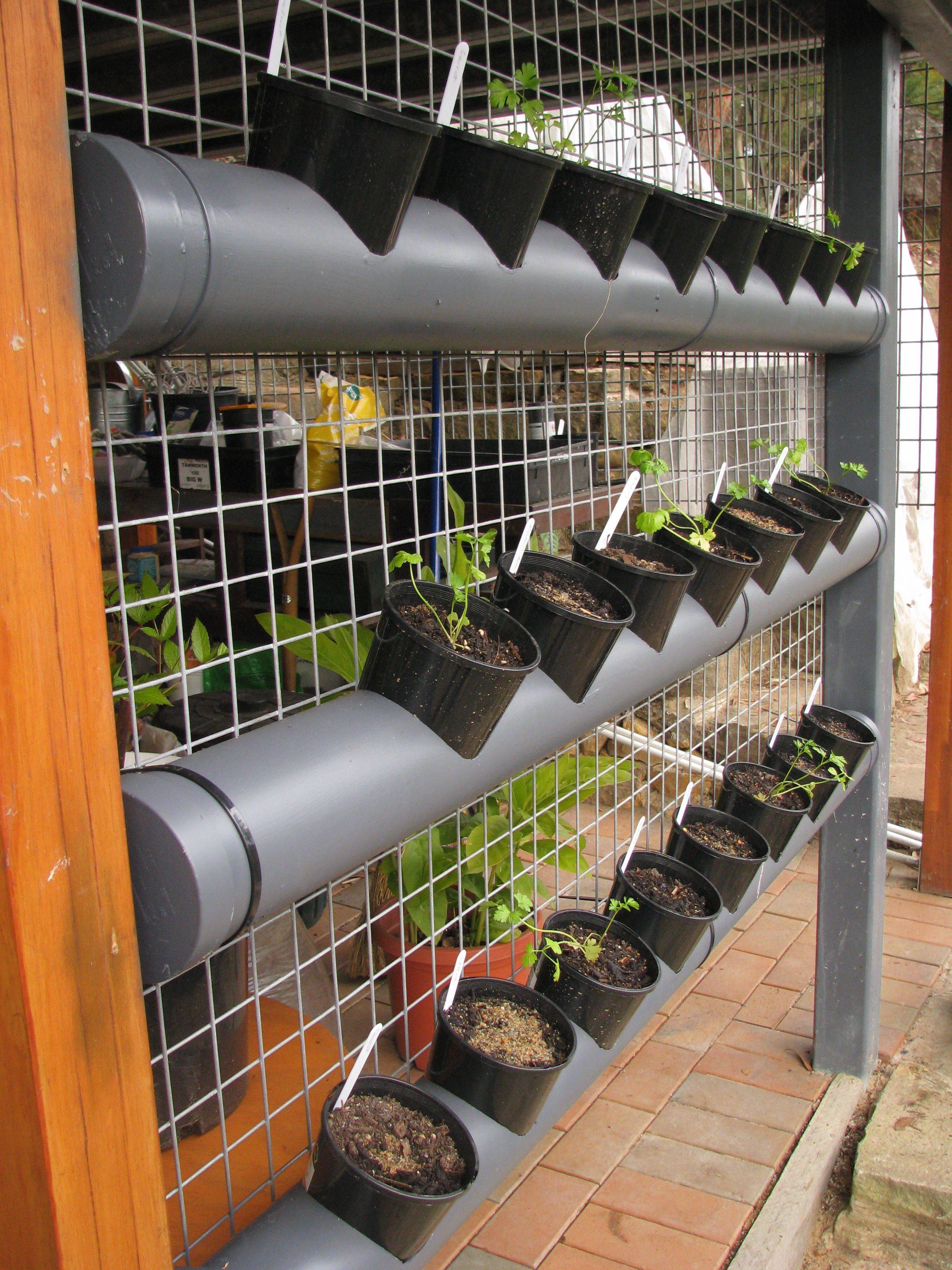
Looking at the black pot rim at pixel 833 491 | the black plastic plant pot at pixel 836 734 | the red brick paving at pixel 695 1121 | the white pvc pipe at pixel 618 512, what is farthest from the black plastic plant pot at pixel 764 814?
the white pvc pipe at pixel 618 512

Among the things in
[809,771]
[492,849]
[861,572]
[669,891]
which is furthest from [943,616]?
[669,891]

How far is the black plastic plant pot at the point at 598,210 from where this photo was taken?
0.95 metres

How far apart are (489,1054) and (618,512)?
566 millimetres

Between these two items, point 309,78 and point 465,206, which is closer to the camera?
point 465,206

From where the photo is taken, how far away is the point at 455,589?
0.94m

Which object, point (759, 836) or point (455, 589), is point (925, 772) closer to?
point (759, 836)

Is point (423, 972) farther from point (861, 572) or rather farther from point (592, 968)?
point (861, 572)

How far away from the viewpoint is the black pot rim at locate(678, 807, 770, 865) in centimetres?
157

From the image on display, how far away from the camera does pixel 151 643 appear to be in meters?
2.09

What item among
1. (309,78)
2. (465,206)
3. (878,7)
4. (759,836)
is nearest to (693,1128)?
(759,836)

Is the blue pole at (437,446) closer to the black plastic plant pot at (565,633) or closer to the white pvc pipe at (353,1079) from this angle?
the black plastic plant pot at (565,633)

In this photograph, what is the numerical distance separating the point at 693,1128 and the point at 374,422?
1608 millimetres

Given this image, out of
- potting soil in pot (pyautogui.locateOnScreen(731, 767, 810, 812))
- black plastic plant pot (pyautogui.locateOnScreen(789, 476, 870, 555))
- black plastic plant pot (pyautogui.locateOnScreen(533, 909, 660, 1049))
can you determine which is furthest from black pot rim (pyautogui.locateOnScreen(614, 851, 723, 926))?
black plastic plant pot (pyautogui.locateOnScreen(789, 476, 870, 555))

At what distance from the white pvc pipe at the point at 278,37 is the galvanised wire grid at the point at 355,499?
0.19 ft
